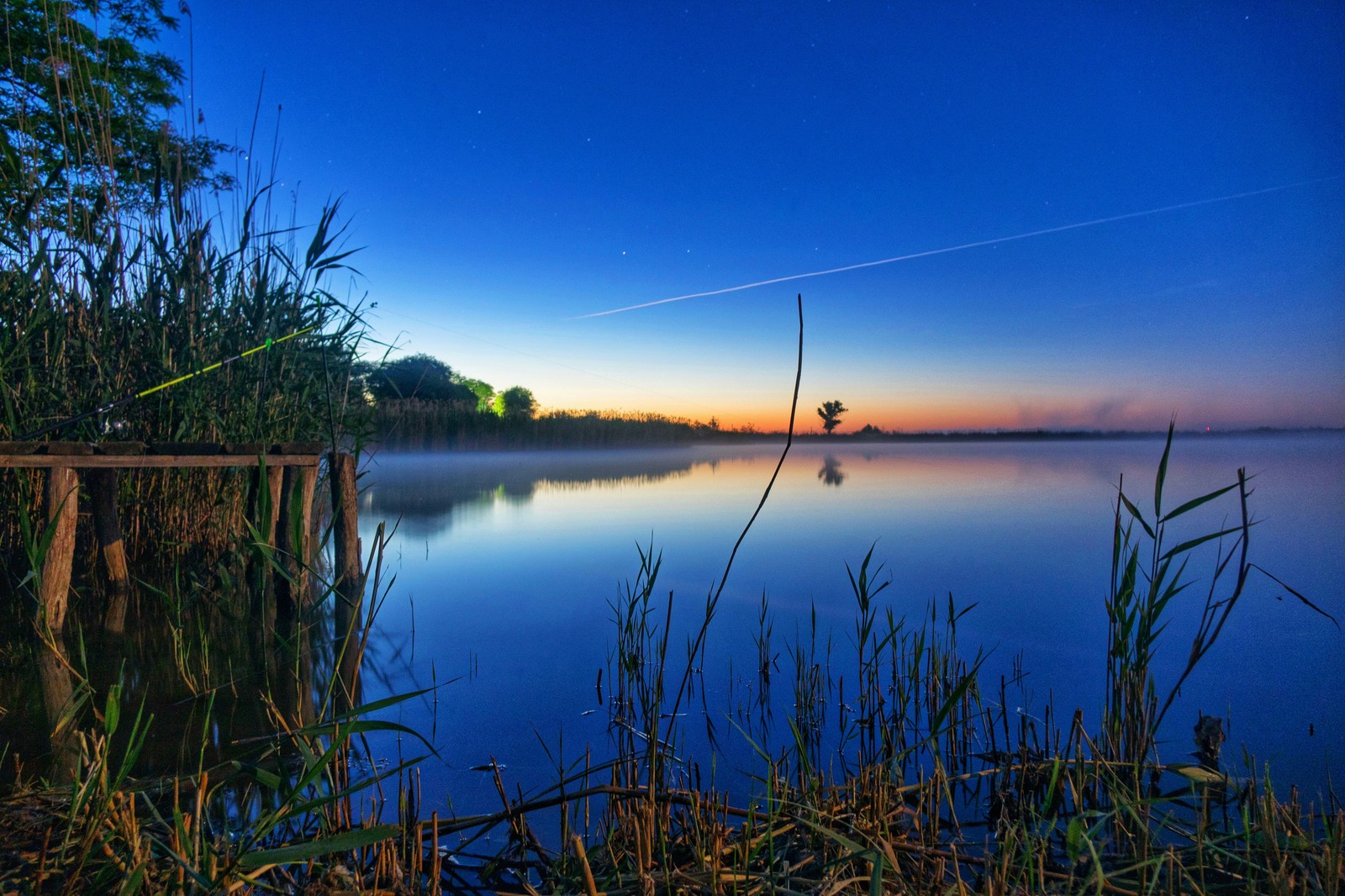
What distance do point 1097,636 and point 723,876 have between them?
449 centimetres

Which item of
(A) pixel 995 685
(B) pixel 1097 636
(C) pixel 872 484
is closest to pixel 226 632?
(A) pixel 995 685

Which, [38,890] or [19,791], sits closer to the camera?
[38,890]

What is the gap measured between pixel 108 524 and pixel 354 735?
296 centimetres

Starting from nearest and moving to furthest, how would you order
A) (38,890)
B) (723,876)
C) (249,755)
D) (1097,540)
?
(38,890) → (723,876) → (249,755) → (1097,540)

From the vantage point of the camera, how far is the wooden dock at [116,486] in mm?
3533

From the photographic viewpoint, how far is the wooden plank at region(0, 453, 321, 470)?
3.46 meters

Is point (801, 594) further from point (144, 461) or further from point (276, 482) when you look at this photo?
point (144, 461)

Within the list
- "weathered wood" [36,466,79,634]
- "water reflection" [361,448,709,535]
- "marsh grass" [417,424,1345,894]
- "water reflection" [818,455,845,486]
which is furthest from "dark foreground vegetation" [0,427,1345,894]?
"water reflection" [818,455,845,486]

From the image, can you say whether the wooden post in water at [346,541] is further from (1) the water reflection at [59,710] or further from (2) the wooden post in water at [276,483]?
(1) the water reflection at [59,710]

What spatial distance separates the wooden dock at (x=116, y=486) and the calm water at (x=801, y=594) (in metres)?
0.71

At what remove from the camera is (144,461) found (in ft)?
12.4

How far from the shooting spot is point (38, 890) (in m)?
1.22

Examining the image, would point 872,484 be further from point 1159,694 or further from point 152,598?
point 152,598

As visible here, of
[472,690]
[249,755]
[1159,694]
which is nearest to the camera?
[249,755]
